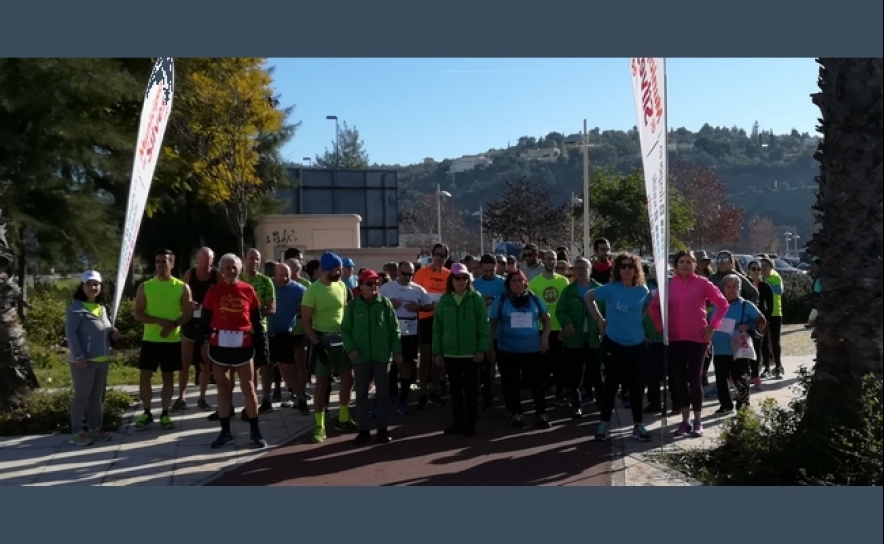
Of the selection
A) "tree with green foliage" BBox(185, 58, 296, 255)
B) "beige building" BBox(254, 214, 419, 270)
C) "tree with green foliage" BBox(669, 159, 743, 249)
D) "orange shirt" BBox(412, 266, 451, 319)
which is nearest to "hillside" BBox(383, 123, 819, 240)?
"tree with green foliage" BBox(669, 159, 743, 249)

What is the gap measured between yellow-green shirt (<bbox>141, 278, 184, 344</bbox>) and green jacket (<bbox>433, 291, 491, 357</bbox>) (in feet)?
9.22

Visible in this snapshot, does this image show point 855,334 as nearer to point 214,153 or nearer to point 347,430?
point 347,430

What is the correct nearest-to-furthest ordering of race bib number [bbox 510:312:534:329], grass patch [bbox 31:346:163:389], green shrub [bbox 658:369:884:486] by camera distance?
green shrub [bbox 658:369:884:486] < race bib number [bbox 510:312:534:329] < grass patch [bbox 31:346:163:389]

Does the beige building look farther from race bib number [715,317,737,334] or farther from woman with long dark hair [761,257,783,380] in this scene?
race bib number [715,317,737,334]

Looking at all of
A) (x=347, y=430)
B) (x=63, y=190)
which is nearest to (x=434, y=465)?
(x=347, y=430)

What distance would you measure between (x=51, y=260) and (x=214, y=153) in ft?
13.0

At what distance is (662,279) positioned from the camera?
8078mm

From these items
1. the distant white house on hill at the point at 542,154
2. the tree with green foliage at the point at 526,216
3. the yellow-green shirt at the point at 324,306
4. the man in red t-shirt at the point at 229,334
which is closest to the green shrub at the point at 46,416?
the man in red t-shirt at the point at 229,334

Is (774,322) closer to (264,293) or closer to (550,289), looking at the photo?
(550,289)

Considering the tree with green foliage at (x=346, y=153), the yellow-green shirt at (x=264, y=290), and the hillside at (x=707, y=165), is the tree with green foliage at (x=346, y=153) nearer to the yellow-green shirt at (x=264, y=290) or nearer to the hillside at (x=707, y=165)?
the hillside at (x=707, y=165)

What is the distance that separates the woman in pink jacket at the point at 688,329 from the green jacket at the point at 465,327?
165 cm

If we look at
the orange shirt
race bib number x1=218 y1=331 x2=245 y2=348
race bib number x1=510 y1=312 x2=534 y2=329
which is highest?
the orange shirt

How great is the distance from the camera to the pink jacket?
8898mm

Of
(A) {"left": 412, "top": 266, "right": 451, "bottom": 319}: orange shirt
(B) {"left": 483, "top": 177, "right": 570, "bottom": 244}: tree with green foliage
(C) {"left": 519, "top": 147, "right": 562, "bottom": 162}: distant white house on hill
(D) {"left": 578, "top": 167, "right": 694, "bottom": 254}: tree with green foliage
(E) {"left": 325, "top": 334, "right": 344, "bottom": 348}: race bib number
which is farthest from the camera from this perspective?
(C) {"left": 519, "top": 147, "right": 562, "bottom": 162}: distant white house on hill
